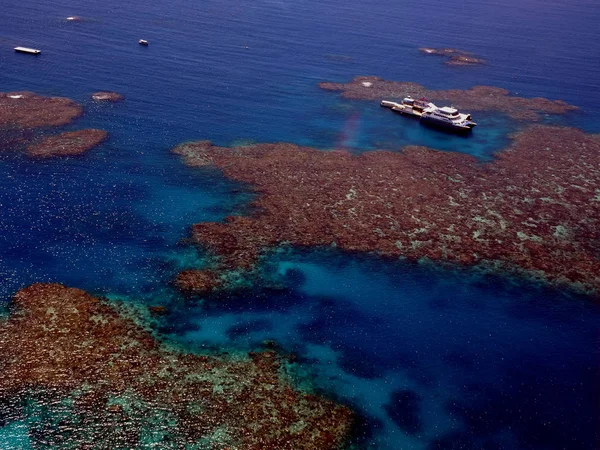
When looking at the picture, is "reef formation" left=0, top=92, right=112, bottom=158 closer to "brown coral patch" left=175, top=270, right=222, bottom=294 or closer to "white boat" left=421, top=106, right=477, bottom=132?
"brown coral patch" left=175, top=270, right=222, bottom=294

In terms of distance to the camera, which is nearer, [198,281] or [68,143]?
[198,281]

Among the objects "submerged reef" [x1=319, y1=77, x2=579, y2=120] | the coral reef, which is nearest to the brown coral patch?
the coral reef

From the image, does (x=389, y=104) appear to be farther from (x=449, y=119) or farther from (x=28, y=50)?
(x=28, y=50)

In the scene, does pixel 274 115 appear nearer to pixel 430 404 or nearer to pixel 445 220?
pixel 445 220

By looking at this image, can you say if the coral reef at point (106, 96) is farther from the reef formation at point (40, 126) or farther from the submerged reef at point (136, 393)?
the submerged reef at point (136, 393)

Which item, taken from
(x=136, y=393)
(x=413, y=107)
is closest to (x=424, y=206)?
(x=413, y=107)
